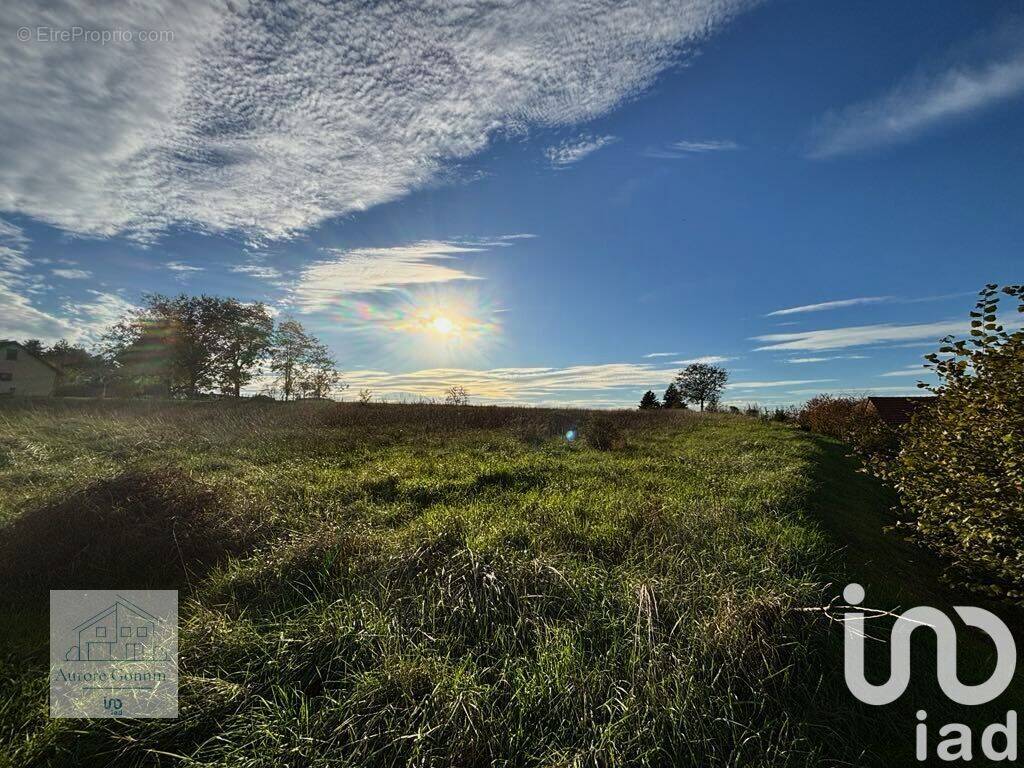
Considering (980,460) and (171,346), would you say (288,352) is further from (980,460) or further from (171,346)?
(980,460)

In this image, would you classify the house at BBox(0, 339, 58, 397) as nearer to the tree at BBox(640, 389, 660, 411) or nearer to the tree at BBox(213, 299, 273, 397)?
the tree at BBox(213, 299, 273, 397)

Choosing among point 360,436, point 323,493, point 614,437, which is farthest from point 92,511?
point 614,437

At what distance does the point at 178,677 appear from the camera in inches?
141

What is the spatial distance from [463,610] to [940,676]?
181 inches

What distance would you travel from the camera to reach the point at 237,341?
4581 centimetres

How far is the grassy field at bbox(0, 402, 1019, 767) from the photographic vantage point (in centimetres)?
318

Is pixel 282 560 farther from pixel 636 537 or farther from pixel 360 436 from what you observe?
pixel 360 436

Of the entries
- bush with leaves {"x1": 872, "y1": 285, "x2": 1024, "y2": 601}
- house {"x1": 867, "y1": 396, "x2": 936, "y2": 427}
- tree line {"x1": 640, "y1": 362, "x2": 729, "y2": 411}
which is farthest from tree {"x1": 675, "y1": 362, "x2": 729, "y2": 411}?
bush with leaves {"x1": 872, "y1": 285, "x2": 1024, "y2": 601}

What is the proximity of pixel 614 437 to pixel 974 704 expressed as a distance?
13.7 metres

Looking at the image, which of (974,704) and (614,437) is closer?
(974,704)

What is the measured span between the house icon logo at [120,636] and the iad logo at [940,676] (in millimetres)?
6186

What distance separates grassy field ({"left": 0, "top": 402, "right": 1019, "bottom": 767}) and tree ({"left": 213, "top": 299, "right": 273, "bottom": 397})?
40811 millimetres

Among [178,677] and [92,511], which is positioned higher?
[92,511]

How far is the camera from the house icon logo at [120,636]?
4016mm
